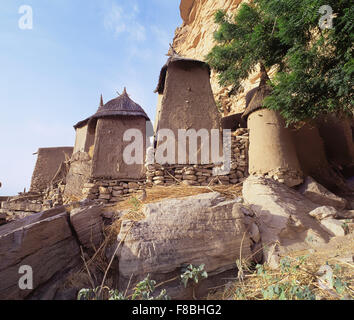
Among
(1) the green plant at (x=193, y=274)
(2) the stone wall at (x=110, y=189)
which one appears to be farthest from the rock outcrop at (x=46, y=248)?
(2) the stone wall at (x=110, y=189)

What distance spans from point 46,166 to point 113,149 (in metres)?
7.37

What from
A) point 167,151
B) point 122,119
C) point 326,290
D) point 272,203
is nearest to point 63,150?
point 122,119

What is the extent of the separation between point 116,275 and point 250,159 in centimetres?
416

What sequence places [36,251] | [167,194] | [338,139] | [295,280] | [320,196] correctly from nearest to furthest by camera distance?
[295,280], [36,251], [167,194], [320,196], [338,139]

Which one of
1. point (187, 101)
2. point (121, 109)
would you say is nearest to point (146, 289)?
point (187, 101)

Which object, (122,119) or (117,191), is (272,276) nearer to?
(117,191)

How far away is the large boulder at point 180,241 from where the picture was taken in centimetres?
248

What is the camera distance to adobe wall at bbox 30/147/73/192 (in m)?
11.2

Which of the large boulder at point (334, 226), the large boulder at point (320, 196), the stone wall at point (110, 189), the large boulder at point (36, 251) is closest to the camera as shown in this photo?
the large boulder at point (36, 251)

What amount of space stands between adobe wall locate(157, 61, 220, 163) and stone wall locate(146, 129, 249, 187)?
0.97 ft

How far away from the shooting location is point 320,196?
191 inches

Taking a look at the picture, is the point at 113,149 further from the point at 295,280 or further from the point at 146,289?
the point at 295,280

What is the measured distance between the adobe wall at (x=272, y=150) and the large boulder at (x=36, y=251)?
4279mm

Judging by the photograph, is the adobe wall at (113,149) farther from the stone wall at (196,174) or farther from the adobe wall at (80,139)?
the adobe wall at (80,139)
